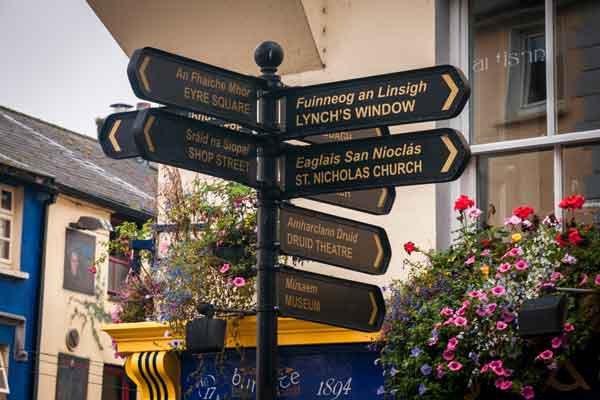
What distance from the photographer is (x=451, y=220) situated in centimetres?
870

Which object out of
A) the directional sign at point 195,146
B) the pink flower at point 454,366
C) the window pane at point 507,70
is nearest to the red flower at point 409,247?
the pink flower at point 454,366

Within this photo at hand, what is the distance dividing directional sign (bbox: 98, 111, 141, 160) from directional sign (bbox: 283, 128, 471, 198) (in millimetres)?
868

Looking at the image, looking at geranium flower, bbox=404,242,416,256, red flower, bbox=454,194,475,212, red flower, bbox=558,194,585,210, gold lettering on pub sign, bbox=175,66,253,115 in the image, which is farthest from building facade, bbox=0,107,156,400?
gold lettering on pub sign, bbox=175,66,253,115

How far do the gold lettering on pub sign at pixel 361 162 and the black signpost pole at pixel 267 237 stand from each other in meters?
0.17

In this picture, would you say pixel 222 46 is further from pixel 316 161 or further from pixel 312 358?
pixel 316 161

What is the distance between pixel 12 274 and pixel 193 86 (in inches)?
713

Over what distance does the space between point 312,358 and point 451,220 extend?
1.35m

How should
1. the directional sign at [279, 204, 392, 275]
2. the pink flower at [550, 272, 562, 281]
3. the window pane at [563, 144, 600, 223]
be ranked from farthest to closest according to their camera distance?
the window pane at [563, 144, 600, 223]
the pink flower at [550, 272, 562, 281]
the directional sign at [279, 204, 392, 275]

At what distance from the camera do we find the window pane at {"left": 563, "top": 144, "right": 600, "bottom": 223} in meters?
8.03

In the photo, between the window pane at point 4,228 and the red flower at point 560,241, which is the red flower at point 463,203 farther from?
the window pane at point 4,228

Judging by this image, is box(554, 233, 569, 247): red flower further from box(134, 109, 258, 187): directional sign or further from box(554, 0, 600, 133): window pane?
box(134, 109, 258, 187): directional sign

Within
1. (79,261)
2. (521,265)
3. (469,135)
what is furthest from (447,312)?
(79,261)

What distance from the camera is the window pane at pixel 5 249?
2398cm

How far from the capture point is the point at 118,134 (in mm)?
6352
